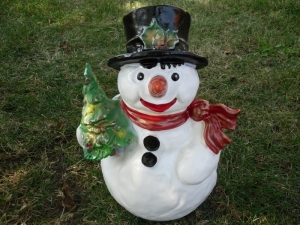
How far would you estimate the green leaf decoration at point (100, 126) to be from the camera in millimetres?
1547

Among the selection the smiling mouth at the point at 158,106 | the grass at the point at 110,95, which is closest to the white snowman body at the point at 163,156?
the smiling mouth at the point at 158,106

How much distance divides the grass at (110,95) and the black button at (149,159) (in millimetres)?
487

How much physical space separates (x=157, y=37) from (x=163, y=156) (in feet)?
1.57

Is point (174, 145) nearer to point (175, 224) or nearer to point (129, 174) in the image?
point (129, 174)

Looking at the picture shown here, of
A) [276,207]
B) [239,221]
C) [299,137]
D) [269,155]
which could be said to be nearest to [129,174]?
[239,221]

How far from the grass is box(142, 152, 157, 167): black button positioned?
49 centimetres

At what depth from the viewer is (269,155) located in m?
2.38

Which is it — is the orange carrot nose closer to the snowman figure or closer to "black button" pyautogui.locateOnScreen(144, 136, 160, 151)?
the snowman figure

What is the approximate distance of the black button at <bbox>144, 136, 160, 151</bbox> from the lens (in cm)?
156

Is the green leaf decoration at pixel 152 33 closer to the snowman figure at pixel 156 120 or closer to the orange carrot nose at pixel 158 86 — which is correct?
the snowman figure at pixel 156 120

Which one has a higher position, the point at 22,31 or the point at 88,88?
the point at 88,88

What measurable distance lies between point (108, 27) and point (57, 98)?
1347mm

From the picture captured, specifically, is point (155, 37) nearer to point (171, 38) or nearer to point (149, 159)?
point (171, 38)

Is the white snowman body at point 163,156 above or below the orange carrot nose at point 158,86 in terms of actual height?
below
